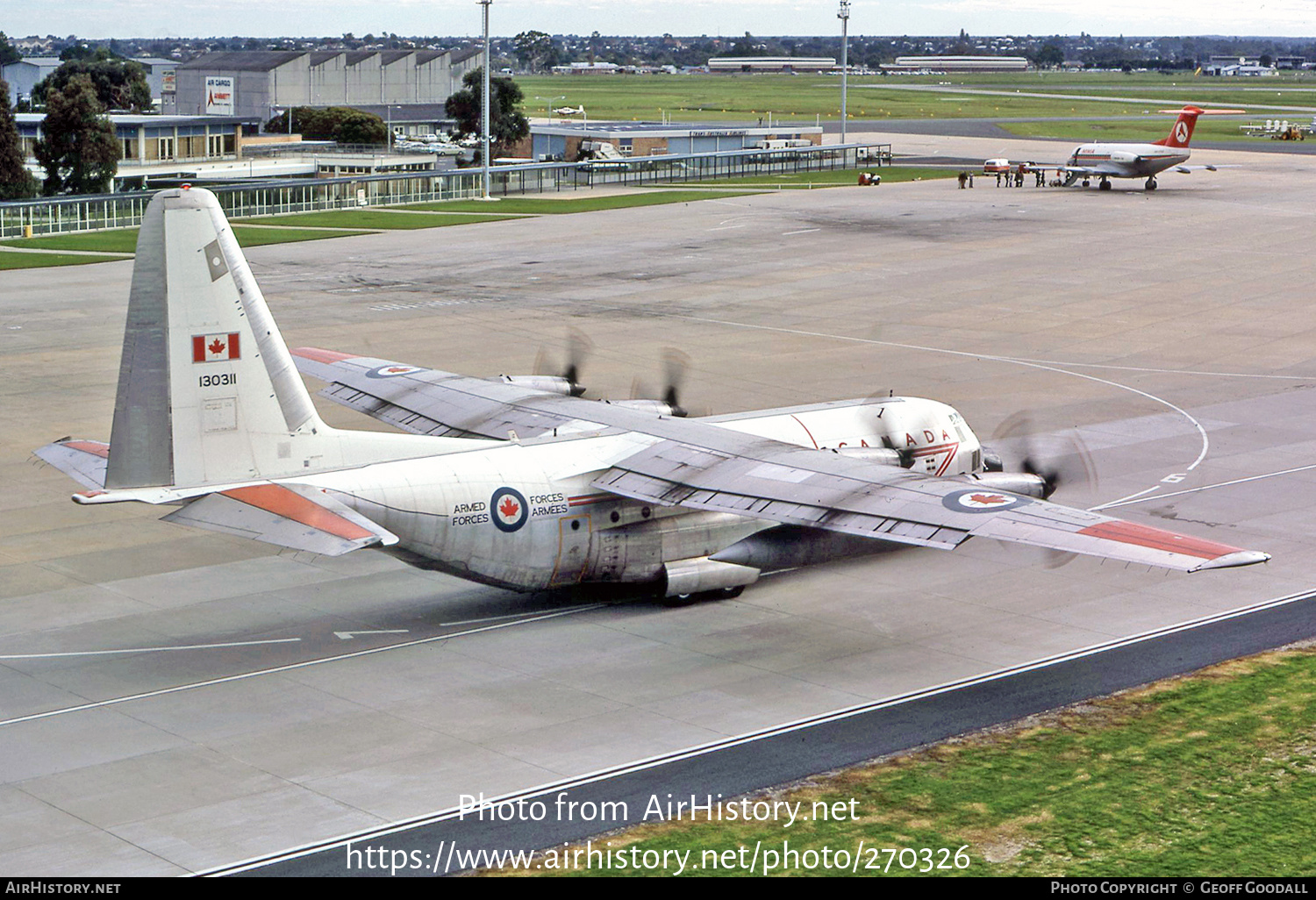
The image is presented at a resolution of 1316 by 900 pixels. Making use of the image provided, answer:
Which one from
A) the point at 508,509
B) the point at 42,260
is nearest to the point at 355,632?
the point at 508,509

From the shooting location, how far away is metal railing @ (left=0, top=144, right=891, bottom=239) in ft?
328

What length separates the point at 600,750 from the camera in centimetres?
2391

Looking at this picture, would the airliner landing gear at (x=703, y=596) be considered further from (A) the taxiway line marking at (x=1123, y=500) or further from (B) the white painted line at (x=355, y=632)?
(A) the taxiway line marking at (x=1123, y=500)

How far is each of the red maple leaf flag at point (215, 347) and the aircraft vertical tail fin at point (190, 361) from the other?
16mm

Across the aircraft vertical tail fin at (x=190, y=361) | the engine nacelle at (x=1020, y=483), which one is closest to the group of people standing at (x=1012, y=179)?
the engine nacelle at (x=1020, y=483)

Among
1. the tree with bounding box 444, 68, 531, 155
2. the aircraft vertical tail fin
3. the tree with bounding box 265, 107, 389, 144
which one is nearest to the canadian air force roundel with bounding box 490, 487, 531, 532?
the aircraft vertical tail fin

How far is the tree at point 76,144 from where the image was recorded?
125m

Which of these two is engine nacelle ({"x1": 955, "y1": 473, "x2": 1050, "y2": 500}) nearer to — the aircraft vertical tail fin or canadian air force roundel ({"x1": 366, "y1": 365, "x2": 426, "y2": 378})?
the aircraft vertical tail fin

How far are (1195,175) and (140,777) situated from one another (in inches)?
5402

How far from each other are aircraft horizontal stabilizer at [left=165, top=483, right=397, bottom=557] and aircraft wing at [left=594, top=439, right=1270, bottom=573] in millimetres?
5804

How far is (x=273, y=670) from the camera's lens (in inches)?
1080

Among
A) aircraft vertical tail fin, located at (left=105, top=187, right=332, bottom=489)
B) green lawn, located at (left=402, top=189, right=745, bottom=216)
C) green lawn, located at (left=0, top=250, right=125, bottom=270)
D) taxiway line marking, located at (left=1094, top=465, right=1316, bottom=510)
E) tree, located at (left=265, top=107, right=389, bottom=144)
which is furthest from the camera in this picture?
tree, located at (left=265, top=107, right=389, bottom=144)

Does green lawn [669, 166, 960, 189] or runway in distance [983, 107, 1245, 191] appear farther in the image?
green lawn [669, 166, 960, 189]

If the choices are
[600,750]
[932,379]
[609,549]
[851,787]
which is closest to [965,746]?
[851,787]
